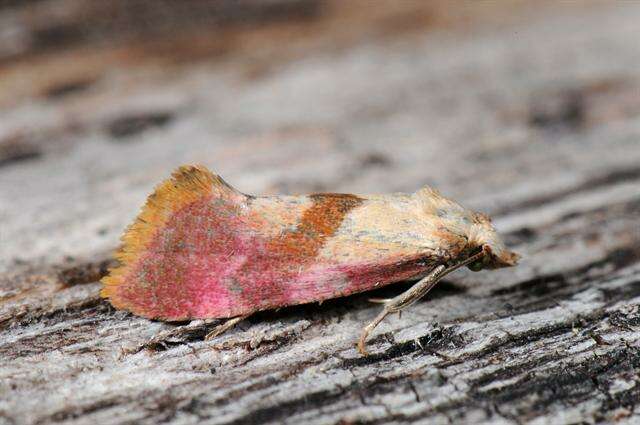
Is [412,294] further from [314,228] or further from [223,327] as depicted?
[223,327]

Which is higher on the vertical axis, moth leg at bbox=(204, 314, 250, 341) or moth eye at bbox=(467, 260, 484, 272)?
moth leg at bbox=(204, 314, 250, 341)

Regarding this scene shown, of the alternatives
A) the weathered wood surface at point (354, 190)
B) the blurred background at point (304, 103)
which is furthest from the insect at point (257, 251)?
the blurred background at point (304, 103)

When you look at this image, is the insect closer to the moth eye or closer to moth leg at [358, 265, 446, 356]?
moth leg at [358, 265, 446, 356]

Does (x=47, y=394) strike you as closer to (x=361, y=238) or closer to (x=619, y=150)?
(x=361, y=238)

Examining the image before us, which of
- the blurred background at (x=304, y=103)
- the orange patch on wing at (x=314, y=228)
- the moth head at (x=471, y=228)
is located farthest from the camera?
the blurred background at (x=304, y=103)

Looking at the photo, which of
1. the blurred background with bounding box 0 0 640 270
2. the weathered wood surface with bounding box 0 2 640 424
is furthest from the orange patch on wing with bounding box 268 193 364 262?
the blurred background with bounding box 0 0 640 270

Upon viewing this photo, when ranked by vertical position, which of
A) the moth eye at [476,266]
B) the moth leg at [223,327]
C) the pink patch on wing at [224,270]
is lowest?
the moth eye at [476,266]

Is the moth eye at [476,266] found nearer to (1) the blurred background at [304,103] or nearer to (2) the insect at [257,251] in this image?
(2) the insect at [257,251]

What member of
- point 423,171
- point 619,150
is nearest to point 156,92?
point 423,171
